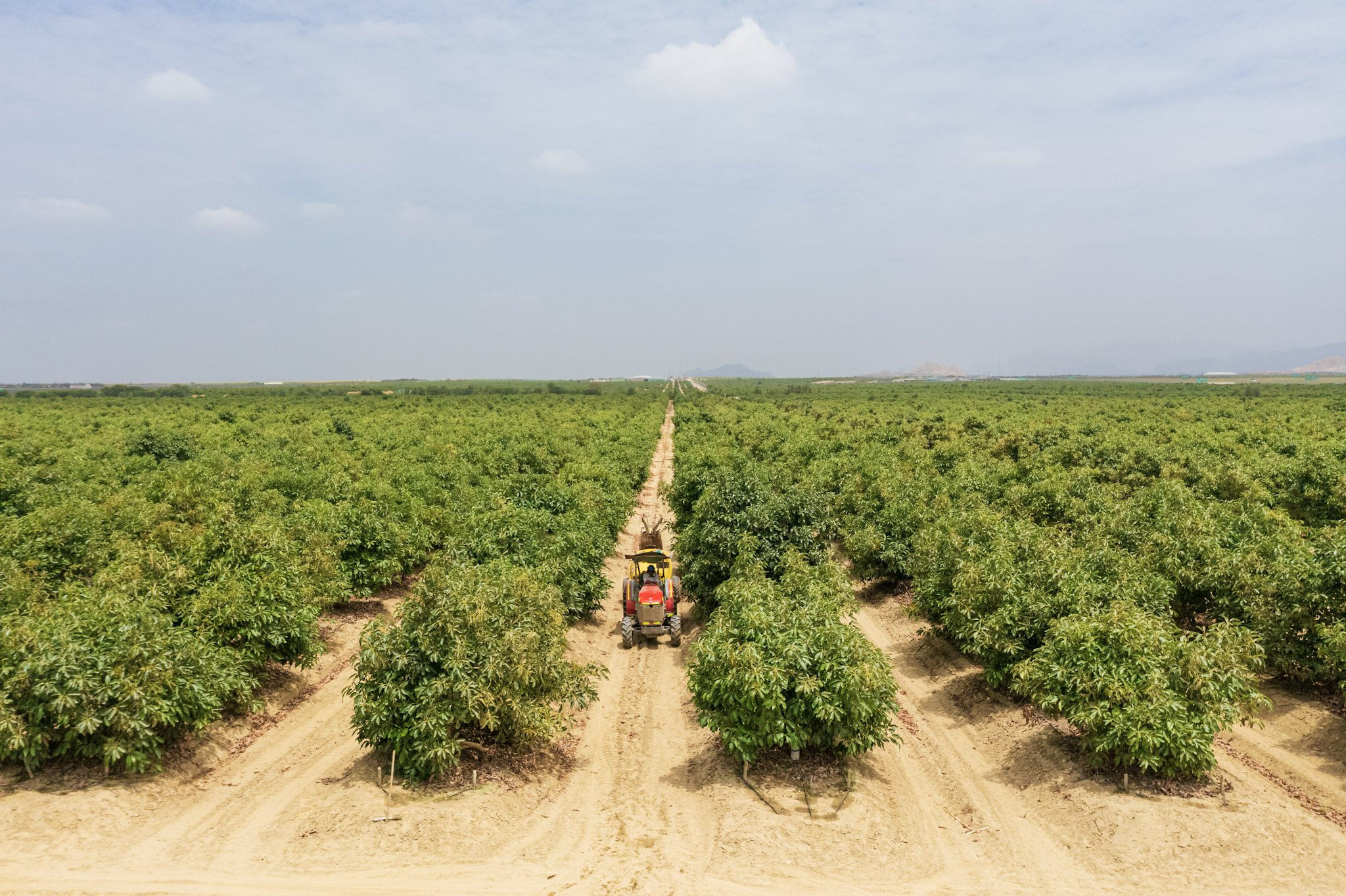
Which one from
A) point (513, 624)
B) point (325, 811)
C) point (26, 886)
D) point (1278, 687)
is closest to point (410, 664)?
point (513, 624)

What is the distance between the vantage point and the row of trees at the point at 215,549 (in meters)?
12.3

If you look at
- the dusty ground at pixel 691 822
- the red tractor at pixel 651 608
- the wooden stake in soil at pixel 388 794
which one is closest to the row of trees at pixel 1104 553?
the red tractor at pixel 651 608

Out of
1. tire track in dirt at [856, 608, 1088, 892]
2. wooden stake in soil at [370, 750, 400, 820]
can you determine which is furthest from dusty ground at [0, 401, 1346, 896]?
wooden stake in soil at [370, 750, 400, 820]

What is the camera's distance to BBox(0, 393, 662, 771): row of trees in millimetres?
12328

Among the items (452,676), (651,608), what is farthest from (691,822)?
(651,608)

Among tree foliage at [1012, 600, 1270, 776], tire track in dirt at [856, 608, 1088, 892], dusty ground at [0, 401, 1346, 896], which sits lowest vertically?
tire track in dirt at [856, 608, 1088, 892]

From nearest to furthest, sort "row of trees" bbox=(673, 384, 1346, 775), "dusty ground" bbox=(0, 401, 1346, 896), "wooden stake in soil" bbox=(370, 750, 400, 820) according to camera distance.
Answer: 1. "dusty ground" bbox=(0, 401, 1346, 896)
2. "wooden stake in soil" bbox=(370, 750, 400, 820)
3. "row of trees" bbox=(673, 384, 1346, 775)

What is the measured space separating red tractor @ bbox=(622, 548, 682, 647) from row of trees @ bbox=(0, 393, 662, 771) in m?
1.53

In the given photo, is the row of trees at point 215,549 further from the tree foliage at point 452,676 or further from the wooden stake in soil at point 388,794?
the wooden stake in soil at point 388,794

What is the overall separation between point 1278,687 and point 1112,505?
9755 mm

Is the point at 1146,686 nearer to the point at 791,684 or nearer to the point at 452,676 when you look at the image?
the point at 791,684

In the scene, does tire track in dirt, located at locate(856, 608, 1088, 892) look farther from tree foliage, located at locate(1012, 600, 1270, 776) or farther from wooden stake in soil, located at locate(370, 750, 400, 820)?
wooden stake in soil, located at locate(370, 750, 400, 820)

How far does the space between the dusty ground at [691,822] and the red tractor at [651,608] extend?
262 inches

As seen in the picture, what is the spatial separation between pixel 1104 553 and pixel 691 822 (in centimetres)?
1408
